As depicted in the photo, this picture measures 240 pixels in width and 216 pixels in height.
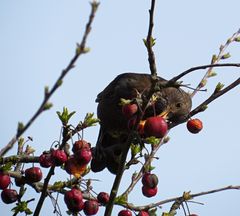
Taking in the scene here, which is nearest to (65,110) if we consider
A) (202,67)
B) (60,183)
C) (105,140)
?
(60,183)

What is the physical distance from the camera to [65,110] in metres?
2.70

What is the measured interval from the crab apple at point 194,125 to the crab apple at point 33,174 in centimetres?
134

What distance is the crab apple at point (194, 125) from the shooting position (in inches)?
143

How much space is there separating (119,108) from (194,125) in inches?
70.1

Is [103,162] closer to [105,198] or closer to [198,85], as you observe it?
[198,85]

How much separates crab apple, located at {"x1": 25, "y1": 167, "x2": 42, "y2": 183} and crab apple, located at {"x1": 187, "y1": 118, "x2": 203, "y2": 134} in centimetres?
134

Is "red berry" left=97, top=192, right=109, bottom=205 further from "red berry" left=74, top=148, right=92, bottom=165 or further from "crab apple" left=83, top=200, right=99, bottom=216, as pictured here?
"red berry" left=74, top=148, right=92, bottom=165

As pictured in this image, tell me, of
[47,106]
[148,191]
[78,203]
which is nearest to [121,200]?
[148,191]

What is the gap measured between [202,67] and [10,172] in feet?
4.91

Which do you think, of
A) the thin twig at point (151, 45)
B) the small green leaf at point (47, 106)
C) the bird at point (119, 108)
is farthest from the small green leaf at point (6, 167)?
the bird at point (119, 108)

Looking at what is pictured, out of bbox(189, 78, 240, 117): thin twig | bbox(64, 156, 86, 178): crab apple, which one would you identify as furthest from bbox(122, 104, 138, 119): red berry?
bbox(189, 78, 240, 117): thin twig

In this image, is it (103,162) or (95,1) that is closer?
(95,1)

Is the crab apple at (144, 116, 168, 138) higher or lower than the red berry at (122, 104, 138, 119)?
lower

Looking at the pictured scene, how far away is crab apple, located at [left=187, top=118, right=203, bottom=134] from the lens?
363 centimetres
